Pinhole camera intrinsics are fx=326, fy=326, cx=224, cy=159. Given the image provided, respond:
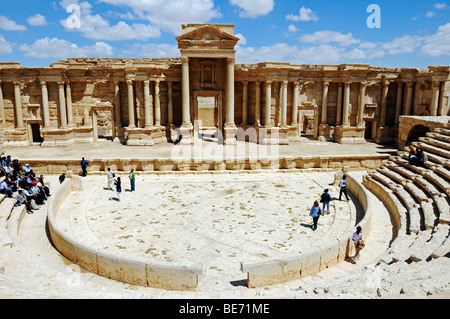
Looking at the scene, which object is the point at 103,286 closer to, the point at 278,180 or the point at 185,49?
the point at 278,180

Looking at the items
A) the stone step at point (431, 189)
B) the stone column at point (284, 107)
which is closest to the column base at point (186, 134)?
the stone column at point (284, 107)

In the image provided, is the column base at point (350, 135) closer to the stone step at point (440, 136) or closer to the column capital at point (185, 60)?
the stone step at point (440, 136)

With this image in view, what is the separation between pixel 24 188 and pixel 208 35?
51.1ft

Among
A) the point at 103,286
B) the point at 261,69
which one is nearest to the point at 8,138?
the point at 261,69

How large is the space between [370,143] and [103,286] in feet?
79.4

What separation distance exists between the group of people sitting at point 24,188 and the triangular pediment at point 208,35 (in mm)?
13522

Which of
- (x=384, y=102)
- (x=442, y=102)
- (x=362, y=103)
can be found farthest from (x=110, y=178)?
(x=442, y=102)

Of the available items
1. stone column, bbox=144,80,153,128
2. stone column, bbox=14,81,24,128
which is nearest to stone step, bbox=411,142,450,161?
stone column, bbox=144,80,153,128

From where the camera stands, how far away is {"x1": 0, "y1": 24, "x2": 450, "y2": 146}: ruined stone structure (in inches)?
939

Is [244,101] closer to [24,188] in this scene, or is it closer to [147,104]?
[147,104]

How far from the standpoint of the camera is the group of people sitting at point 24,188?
1258 cm

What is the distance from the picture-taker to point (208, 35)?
2292 cm

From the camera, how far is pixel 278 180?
55.5ft

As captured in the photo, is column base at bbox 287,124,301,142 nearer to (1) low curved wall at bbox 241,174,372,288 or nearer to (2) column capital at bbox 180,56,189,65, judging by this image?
(2) column capital at bbox 180,56,189,65
